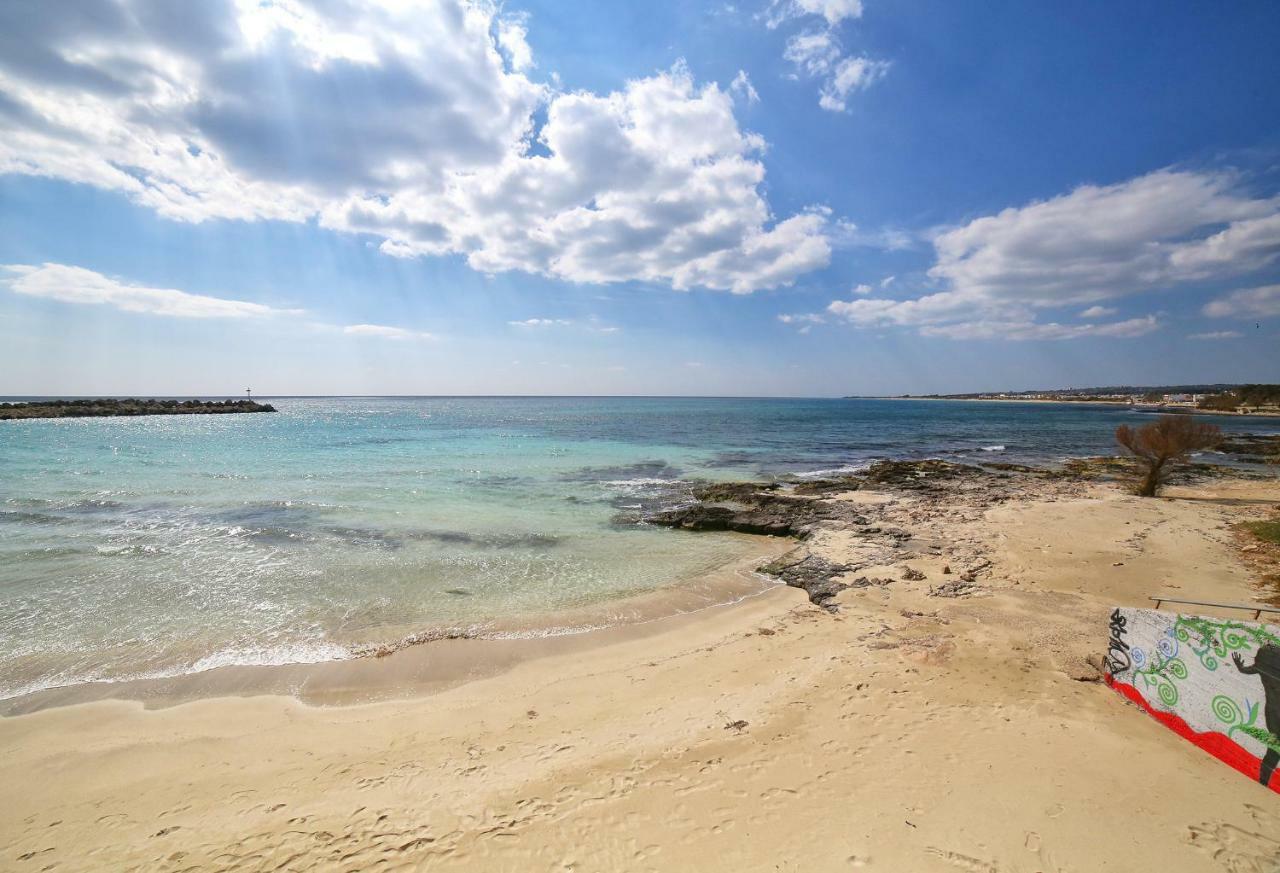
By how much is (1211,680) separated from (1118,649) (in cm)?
109

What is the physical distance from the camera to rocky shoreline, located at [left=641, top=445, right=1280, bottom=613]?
1112cm

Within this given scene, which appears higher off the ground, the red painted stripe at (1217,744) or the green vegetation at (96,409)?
the green vegetation at (96,409)

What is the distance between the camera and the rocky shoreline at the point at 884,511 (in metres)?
11.1

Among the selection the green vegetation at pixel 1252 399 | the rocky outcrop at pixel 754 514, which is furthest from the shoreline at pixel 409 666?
the green vegetation at pixel 1252 399

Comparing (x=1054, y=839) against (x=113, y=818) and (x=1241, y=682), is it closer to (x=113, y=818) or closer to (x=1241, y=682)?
(x=1241, y=682)

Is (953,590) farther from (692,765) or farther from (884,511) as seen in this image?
(884,511)

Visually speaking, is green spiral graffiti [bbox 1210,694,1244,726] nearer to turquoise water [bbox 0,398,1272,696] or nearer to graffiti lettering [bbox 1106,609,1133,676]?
graffiti lettering [bbox 1106,609,1133,676]

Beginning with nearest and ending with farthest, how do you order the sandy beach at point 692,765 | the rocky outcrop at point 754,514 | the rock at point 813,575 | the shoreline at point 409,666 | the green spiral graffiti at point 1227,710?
the sandy beach at point 692,765 → the green spiral graffiti at point 1227,710 → the shoreline at point 409,666 → the rock at point 813,575 → the rocky outcrop at point 754,514

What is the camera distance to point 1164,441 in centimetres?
1916

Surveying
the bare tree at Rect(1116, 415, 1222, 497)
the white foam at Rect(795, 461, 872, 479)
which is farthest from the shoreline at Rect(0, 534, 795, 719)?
the bare tree at Rect(1116, 415, 1222, 497)

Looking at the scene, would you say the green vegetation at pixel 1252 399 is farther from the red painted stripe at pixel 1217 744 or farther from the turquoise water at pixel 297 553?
the red painted stripe at pixel 1217 744

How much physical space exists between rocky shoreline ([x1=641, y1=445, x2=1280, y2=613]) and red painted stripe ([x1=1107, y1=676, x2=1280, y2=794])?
4.03 metres

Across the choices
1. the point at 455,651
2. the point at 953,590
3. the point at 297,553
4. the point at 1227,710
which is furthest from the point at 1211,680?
the point at 297,553

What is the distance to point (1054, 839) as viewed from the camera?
404 centimetres
